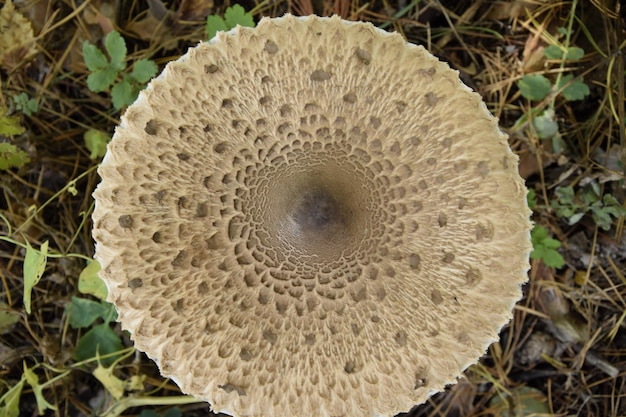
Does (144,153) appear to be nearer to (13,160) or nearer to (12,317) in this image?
(13,160)

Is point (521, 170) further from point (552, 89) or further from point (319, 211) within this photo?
point (319, 211)

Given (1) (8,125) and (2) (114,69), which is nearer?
(1) (8,125)

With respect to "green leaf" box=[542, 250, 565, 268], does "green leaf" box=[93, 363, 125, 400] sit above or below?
below

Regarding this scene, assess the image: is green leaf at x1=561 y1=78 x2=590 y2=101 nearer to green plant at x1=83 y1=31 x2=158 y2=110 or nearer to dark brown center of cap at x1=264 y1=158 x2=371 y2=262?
dark brown center of cap at x1=264 y1=158 x2=371 y2=262

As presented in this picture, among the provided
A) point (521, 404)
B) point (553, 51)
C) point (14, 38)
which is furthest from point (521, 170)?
point (14, 38)

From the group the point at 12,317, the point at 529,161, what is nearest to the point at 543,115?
the point at 529,161

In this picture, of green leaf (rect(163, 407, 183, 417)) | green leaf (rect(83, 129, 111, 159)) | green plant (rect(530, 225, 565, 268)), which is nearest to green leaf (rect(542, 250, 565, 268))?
green plant (rect(530, 225, 565, 268))
